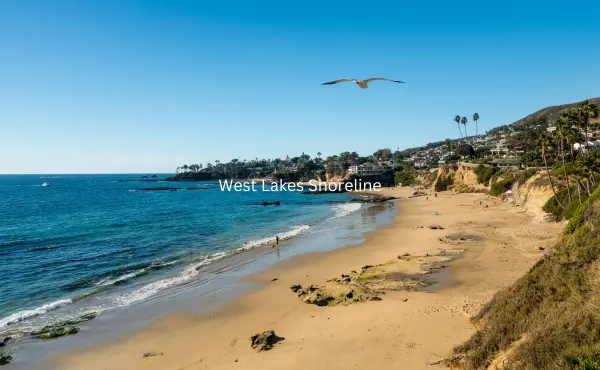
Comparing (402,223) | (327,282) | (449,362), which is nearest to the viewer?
(449,362)

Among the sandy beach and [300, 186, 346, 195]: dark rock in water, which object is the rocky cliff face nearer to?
the sandy beach

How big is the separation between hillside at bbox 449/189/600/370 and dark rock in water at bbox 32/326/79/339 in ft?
52.5

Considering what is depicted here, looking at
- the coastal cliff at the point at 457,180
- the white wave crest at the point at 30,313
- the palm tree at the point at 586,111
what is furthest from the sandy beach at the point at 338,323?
the coastal cliff at the point at 457,180

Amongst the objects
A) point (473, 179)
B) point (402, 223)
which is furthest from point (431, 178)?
point (402, 223)

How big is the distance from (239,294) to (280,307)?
11.6ft

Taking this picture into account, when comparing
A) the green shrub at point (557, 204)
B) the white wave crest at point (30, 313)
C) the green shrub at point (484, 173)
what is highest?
the green shrub at point (484, 173)

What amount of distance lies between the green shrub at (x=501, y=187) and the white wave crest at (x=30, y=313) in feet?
196

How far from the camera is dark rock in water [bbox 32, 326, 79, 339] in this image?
16000 millimetres

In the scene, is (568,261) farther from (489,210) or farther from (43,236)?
(43,236)

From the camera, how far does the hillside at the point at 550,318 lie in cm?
734

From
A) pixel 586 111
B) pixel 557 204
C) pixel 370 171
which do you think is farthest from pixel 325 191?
pixel 586 111

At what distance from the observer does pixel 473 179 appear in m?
78.2

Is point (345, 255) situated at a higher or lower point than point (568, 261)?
lower

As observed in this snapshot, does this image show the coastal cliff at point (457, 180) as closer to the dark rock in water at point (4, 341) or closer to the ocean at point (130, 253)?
the ocean at point (130, 253)
